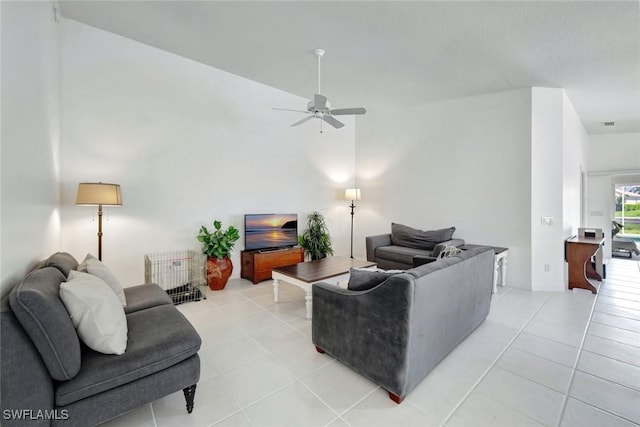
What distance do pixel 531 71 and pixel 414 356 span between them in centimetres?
411

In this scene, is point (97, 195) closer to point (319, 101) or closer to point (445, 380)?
point (319, 101)

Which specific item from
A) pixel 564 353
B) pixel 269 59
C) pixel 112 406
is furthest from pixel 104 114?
pixel 564 353

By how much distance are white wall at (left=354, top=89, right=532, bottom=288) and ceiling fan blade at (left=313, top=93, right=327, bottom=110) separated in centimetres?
268

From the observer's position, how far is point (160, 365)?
1.56 meters

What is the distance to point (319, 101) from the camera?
126 inches

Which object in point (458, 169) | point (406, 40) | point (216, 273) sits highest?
point (406, 40)

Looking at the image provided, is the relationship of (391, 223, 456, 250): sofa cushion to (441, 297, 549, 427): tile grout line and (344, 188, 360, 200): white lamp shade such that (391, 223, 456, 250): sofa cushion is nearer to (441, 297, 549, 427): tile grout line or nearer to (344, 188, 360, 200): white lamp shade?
(344, 188, 360, 200): white lamp shade

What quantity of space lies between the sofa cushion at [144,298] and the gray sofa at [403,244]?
344 cm

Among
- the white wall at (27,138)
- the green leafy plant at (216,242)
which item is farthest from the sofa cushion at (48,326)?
the green leafy plant at (216,242)

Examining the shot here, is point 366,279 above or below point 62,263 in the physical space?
below

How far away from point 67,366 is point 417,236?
15.4ft

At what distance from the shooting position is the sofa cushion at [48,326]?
3.92ft

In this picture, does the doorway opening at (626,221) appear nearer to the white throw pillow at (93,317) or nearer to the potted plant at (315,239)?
the potted plant at (315,239)

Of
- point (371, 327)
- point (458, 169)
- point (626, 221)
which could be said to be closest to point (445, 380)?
point (371, 327)
